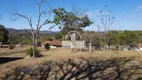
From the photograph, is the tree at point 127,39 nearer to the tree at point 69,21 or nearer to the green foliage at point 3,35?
the tree at point 69,21

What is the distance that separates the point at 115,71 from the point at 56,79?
3.09m

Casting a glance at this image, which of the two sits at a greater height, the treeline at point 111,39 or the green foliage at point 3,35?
the green foliage at point 3,35

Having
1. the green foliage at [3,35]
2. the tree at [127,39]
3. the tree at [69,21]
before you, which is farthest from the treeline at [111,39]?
the green foliage at [3,35]

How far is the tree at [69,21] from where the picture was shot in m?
43.7

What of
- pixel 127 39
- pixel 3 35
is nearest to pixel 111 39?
pixel 127 39

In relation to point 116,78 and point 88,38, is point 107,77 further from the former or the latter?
point 88,38

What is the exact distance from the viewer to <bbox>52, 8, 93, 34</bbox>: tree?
4366 centimetres

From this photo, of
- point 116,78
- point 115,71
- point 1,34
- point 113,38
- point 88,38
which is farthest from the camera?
point 1,34

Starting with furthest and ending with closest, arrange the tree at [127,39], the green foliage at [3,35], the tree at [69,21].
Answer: the green foliage at [3,35]
the tree at [69,21]
the tree at [127,39]

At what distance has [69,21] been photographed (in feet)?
145

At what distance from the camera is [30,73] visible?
1049 centimetres

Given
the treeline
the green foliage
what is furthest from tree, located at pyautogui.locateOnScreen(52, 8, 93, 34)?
A: the green foliage

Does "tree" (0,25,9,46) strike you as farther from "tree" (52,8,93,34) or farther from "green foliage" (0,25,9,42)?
"tree" (52,8,93,34)

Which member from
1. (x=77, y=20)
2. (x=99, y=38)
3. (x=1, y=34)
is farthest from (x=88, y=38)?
(x=1, y=34)
